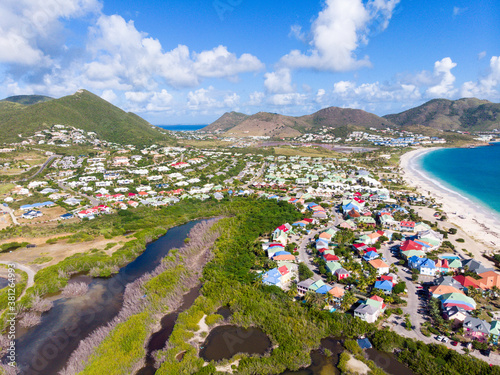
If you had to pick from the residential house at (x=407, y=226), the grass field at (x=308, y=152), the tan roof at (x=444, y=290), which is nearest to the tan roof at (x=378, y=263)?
the tan roof at (x=444, y=290)

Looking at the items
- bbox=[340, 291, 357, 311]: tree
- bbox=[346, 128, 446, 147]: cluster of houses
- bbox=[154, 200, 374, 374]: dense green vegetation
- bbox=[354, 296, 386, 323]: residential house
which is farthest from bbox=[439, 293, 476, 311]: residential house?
bbox=[346, 128, 446, 147]: cluster of houses

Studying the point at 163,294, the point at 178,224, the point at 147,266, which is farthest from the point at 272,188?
the point at 163,294

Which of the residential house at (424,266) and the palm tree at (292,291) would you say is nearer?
the palm tree at (292,291)

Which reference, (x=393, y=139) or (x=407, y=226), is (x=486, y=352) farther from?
(x=393, y=139)

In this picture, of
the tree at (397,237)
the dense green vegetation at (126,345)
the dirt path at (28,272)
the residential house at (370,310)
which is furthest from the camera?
the tree at (397,237)

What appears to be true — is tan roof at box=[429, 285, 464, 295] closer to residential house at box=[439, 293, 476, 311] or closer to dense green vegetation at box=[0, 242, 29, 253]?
residential house at box=[439, 293, 476, 311]

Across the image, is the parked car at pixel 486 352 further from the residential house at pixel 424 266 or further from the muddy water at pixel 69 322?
the muddy water at pixel 69 322

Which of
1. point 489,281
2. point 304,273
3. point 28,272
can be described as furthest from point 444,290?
point 28,272
